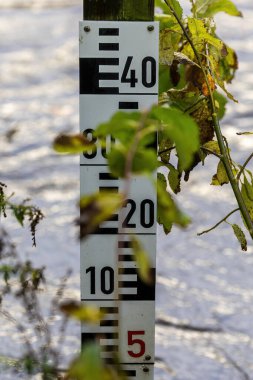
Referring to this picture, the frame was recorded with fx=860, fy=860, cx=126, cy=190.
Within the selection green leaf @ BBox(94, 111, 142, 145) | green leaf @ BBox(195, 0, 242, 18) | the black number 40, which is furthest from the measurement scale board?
green leaf @ BBox(94, 111, 142, 145)

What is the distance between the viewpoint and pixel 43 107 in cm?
678

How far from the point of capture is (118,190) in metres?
2.24

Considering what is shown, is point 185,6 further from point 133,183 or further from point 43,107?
point 133,183

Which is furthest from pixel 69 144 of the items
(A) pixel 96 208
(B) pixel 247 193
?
(B) pixel 247 193

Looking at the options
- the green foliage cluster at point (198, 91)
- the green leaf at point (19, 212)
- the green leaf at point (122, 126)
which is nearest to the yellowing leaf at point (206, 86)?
the green foliage cluster at point (198, 91)

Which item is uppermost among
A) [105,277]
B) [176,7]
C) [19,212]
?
[176,7]

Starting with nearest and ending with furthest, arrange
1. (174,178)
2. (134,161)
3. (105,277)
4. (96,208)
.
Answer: (96,208) → (134,161) → (174,178) → (105,277)

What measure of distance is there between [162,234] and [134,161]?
3.77 metres

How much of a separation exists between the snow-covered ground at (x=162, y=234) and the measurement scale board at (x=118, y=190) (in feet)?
3.09

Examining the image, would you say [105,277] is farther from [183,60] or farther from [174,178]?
[183,60]

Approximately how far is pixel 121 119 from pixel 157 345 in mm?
2558

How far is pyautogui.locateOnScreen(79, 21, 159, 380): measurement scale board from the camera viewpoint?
2182 millimetres

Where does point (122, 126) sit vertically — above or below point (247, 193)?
above

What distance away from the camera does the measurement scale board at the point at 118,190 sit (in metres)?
2.18
